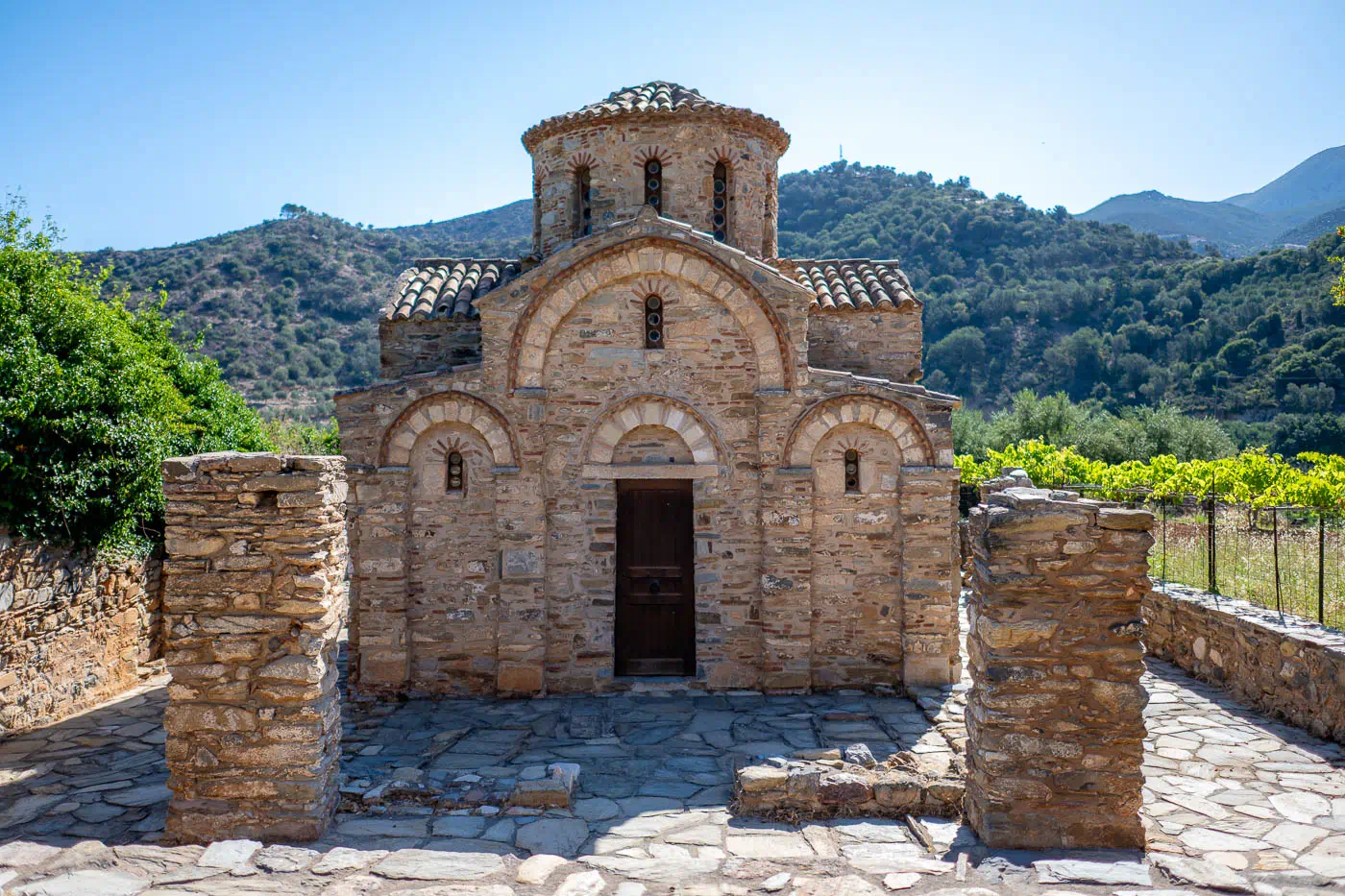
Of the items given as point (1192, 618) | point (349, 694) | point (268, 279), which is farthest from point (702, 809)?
point (268, 279)

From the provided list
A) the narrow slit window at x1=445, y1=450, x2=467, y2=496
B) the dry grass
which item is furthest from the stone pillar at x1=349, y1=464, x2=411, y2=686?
the dry grass

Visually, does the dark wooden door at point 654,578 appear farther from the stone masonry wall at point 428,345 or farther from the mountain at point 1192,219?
the mountain at point 1192,219

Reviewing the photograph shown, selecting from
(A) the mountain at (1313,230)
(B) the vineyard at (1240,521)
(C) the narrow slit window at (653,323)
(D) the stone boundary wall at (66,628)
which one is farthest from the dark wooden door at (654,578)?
(A) the mountain at (1313,230)

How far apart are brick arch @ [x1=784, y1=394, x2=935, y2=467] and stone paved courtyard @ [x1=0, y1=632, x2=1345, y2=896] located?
9.51 feet

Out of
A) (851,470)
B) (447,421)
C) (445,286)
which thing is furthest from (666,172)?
(851,470)

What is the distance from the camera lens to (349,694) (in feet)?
31.6

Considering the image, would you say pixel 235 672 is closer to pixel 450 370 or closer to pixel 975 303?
pixel 450 370

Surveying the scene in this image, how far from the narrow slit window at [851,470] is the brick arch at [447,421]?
385cm

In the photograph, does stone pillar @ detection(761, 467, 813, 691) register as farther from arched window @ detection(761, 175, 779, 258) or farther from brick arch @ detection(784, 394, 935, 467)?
arched window @ detection(761, 175, 779, 258)

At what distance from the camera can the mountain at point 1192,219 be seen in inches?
3004

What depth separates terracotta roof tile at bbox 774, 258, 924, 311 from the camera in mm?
11078

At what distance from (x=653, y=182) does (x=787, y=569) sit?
18.0 ft

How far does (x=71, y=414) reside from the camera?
9039 mm

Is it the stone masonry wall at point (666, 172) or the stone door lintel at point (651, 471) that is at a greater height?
the stone masonry wall at point (666, 172)
